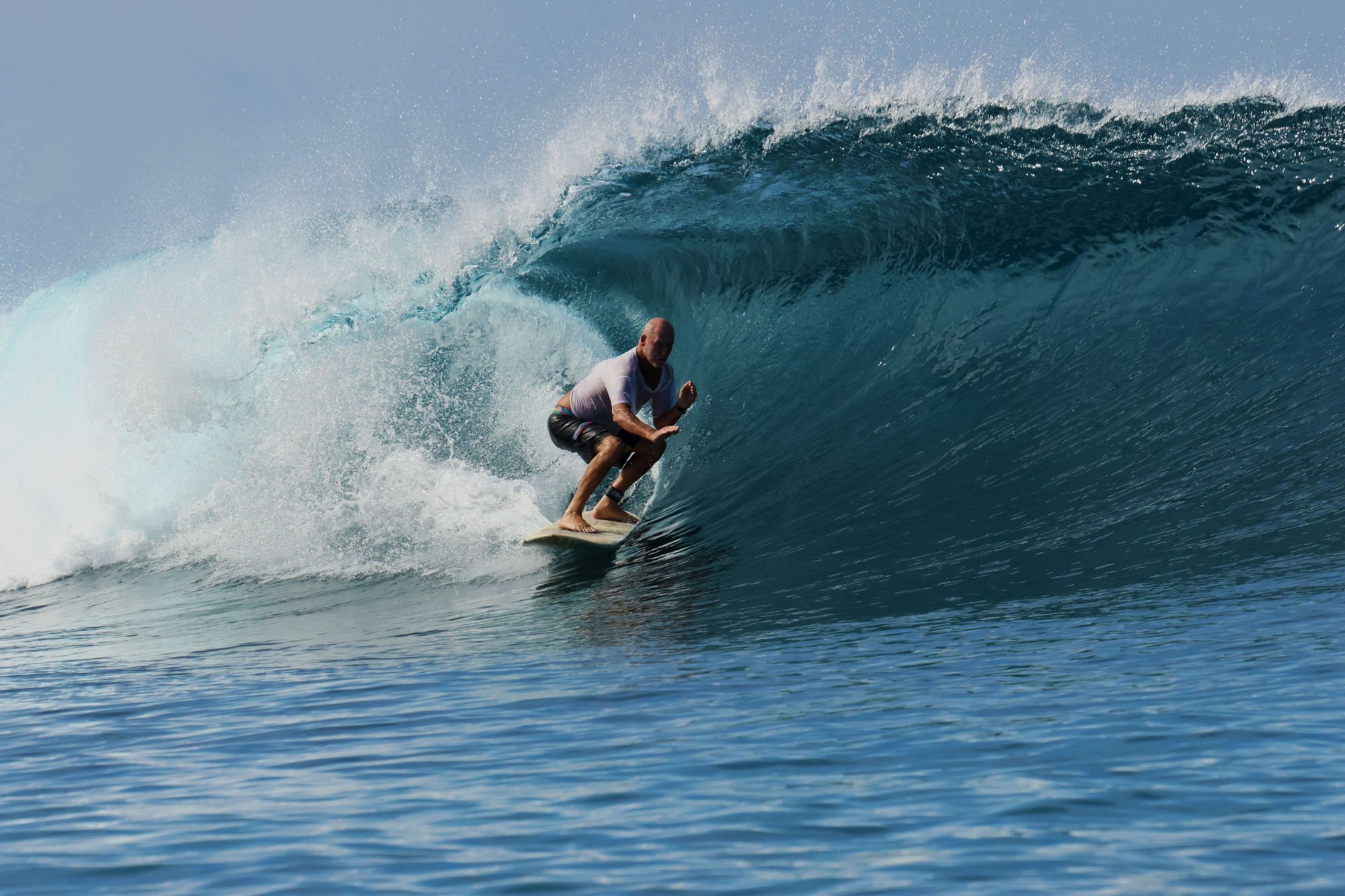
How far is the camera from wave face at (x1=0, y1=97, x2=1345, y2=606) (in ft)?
22.7

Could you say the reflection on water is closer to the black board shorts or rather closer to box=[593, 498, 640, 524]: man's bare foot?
box=[593, 498, 640, 524]: man's bare foot

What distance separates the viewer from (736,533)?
7.32 m

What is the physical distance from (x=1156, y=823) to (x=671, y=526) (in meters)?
5.22

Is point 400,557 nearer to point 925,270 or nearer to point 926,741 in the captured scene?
point 926,741

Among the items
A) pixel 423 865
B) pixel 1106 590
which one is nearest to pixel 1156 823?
pixel 423 865

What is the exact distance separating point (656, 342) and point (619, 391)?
345mm

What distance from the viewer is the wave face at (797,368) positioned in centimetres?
693

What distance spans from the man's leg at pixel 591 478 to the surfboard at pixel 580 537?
0.03m

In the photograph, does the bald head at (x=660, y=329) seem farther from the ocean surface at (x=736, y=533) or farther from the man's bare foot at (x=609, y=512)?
the ocean surface at (x=736, y=533)

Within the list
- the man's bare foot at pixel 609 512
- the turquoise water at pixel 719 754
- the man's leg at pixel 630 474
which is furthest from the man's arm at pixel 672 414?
the turquoise water at pixel 719 754

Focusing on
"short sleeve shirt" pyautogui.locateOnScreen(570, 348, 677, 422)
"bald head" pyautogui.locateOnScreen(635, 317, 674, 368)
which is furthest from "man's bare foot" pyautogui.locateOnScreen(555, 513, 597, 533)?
"bald head" pyautogui.locateOnScreen(635, 317, 674, 368)

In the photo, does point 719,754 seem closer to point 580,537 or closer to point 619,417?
point 619,417

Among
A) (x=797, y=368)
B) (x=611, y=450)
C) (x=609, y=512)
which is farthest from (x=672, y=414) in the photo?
(x=797, y=368)

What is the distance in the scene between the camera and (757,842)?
2686 millimetres
